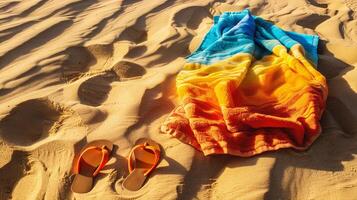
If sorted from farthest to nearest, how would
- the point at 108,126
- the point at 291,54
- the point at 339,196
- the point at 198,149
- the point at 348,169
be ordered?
the point at 291,54 < the point at 108,126 < the point at 198,149 < the point at 348,169 < the point at 339,196

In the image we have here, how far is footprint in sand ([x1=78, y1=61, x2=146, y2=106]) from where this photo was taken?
2.20 m

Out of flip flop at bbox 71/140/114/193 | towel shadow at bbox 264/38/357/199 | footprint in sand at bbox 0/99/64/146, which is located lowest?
towel shadow at bbox 264/38/357/199

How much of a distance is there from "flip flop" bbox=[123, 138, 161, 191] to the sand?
0.11ft

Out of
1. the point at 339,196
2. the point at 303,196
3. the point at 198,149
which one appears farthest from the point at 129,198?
the point at 339,196

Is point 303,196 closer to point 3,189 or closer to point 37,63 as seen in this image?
point 3,189

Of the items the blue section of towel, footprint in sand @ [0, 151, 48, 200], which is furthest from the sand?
the blue section of towel

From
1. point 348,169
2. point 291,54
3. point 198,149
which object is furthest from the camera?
point 291,54

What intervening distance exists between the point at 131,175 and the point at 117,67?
98cm

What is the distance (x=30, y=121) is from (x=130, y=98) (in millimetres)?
549

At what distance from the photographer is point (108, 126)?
6.48 ft

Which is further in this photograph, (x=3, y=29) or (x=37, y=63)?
(x=3, y=29)

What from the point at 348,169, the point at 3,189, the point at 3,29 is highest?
the point at 3,29

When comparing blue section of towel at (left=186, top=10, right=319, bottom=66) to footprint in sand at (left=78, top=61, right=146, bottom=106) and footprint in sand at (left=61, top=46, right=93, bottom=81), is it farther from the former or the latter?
footprint in sand at (left=61, top=46, right=93, bottom=81)

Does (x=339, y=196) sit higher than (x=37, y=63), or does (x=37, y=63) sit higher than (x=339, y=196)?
(x=37, y=63)
